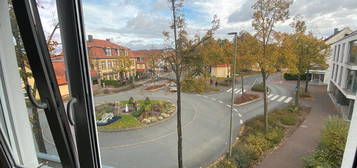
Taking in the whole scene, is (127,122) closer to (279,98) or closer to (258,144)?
(258,144)

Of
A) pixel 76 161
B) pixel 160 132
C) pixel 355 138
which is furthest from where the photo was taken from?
pixel 160 132

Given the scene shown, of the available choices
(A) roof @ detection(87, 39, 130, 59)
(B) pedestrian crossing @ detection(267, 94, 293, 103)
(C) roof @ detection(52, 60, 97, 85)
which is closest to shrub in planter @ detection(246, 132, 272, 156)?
(B) pedestrian crossing @ detection(267, 94, 293, 103)

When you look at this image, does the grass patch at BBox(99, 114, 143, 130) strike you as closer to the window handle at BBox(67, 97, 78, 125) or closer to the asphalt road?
the asphalt road

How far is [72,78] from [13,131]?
690 mm

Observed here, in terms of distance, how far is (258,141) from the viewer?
12.1 ft

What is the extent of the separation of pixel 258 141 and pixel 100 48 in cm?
407

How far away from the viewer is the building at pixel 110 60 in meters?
1.05

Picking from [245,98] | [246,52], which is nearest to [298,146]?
[246,52]

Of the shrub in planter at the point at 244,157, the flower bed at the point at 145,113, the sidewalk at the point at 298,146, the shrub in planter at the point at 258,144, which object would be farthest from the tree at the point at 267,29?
the flower bed at the point at 145,113

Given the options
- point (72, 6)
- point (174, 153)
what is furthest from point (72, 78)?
point (174, 153)

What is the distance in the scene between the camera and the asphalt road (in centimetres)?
341

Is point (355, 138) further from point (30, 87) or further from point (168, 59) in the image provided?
point (168, 59)

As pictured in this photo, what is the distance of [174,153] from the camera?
3.87m

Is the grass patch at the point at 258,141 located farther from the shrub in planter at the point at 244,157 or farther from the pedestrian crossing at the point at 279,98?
the pedestrian crossing at the point at 279,98
